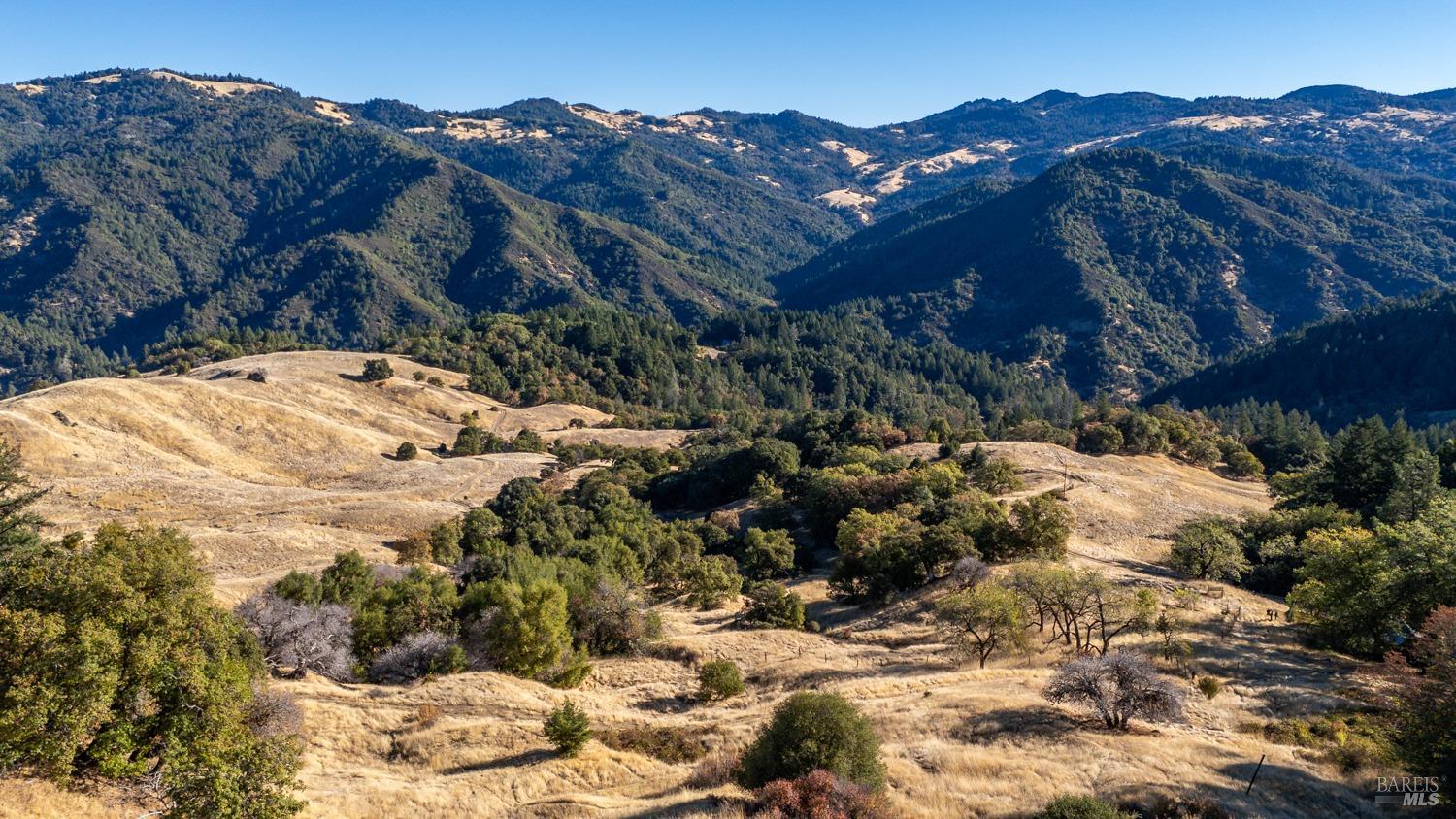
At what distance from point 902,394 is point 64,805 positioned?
183316 millimetres

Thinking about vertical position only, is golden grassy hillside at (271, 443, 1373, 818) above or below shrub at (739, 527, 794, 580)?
above

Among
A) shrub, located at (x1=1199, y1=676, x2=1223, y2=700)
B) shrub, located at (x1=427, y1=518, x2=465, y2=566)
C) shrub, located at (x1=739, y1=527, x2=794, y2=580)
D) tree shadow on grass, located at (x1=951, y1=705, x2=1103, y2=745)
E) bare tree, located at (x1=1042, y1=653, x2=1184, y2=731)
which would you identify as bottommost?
shrub, located at (x1=739, y1=527, x2=794, y2=580)

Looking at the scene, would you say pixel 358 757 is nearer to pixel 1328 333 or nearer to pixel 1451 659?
pixel 1451 659

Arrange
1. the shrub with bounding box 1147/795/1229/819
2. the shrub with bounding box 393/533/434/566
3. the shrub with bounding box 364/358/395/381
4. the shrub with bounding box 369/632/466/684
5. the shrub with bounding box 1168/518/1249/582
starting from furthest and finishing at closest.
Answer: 1. the shrub with bounding box 364/358/395/381
2. the shrub with bounding box 393/533/434/566
3. the shrub with bounding box 1168/518/1249/582
4. the shrub with bounding box 369/632/466/684
5. the shrub with bounding box 1147/795/1229/819

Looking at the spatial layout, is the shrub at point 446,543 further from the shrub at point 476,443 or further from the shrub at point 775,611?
the shrub at point 476,443

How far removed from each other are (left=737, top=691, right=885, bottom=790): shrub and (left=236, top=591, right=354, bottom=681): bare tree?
1913 centimetres

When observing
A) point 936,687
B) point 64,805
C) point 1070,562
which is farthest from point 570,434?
point 64,805

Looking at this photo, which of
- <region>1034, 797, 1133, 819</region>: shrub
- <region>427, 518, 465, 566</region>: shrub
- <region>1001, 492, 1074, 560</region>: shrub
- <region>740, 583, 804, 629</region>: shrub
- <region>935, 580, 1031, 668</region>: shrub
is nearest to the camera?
<region>1034, 797, 1133, 819</region>: shrub

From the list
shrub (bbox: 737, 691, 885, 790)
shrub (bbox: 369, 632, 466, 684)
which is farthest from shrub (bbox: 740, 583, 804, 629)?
shrub (bbox: 737, 691, 885, 790)

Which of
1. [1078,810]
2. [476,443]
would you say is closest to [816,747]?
[1078,810]

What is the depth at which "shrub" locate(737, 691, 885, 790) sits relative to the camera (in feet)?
62.2

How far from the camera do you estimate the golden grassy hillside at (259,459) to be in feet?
176

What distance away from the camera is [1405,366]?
173625mm

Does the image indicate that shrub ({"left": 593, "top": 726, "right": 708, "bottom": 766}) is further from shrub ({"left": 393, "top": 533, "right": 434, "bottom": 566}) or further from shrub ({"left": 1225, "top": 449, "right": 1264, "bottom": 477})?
shrub ({"left": 1225, "top": 449, "right": 1264, "bottom": 477})
